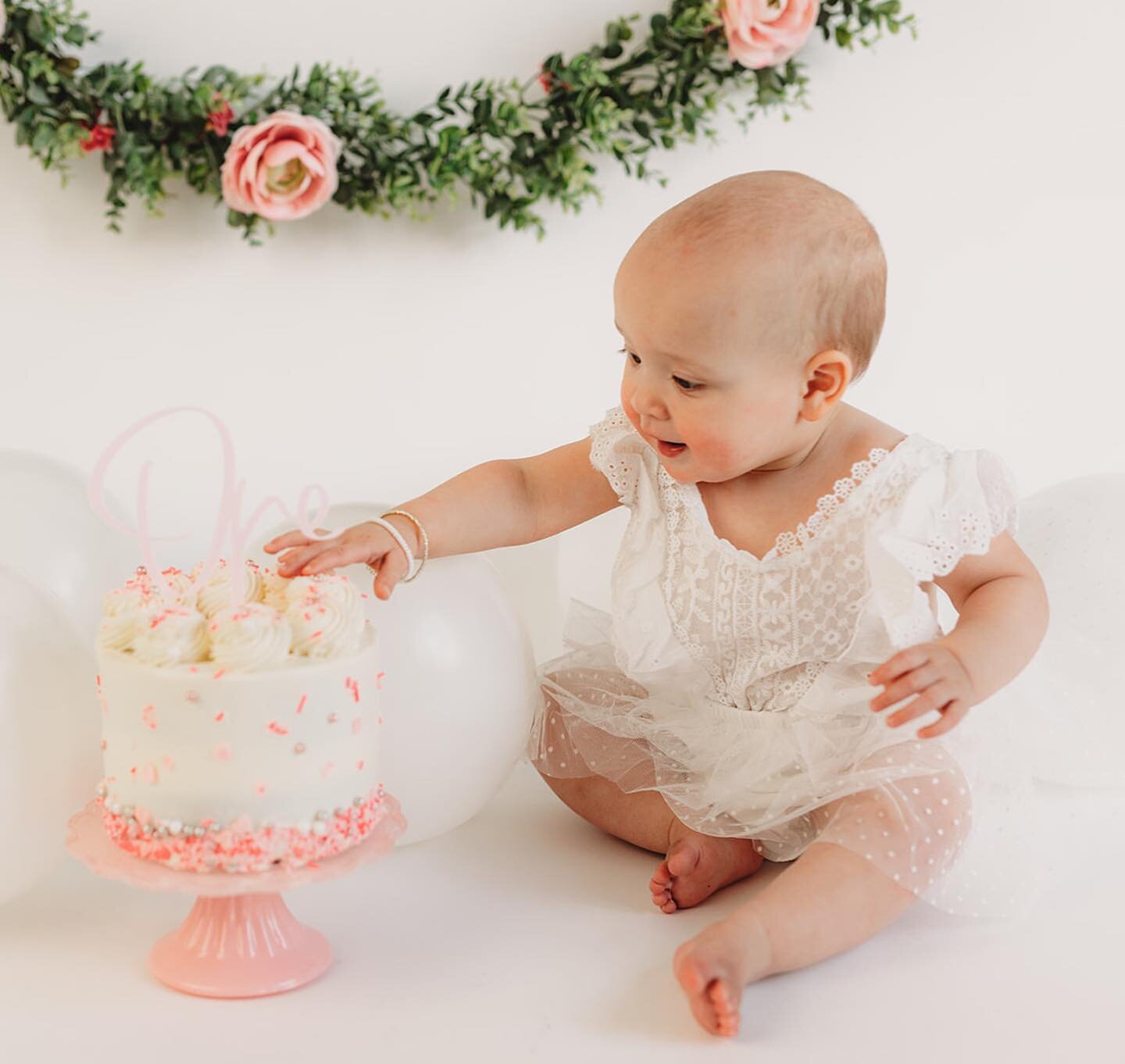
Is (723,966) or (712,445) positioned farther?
(712,445)

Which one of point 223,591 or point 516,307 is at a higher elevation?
point 516,307

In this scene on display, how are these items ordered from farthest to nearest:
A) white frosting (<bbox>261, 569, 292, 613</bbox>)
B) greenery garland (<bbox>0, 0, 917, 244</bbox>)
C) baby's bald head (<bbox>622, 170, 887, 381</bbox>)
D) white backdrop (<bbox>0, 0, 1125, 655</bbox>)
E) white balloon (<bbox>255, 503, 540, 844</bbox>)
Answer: white backdrop (<bbox>0, 0, 1125, 655</bbox>) < greenery garland (<bbox>0, 0, 917, 244</bbox>) < white balloon (<bbox>255, 503, 540, 844</bbox>) < baby's bald head (<bbox>622, 170, 887, 381</bbox>) < white frosting (<bbox>261, 569, 292, 613</bbox>)

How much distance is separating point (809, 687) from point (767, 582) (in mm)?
117

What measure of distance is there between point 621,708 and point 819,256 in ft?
1.82

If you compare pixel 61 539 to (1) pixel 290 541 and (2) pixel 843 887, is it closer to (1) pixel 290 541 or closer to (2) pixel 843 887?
(1) pixel 290 541

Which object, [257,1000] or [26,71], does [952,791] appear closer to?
[257,1000]

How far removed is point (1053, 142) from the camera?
2096mm

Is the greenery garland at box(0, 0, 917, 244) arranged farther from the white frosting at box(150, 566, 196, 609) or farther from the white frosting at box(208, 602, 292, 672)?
the white frosting at box(208, 602, 292, 672)

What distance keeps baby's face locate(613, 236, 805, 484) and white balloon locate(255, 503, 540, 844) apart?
262 millimetres

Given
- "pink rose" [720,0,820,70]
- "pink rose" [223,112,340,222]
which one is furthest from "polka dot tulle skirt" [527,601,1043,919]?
"pink rose" [720,0,820,70]

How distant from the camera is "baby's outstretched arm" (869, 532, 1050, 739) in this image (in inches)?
47.4

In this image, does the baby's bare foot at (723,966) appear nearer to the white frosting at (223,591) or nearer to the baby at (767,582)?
the baby at (767,582)

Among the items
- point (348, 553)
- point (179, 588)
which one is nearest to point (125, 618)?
point (179, 588)

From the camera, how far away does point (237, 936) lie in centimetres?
118
